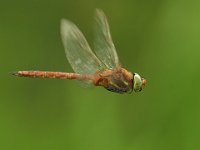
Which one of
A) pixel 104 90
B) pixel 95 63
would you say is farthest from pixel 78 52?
pixel 104 90

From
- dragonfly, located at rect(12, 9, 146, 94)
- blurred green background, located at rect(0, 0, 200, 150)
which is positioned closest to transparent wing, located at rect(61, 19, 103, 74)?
dragonfly, located at rect(12, 9, 146, 94)

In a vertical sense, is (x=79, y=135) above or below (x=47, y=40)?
below

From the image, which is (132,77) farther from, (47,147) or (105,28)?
(47,147)

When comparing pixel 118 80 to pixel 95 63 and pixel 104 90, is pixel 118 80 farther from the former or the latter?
pixel 104 90

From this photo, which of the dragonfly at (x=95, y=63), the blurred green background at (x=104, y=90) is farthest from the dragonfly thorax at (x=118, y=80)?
the blurred green background at (x=104, y=90)

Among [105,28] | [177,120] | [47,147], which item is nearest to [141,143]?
[177,120]

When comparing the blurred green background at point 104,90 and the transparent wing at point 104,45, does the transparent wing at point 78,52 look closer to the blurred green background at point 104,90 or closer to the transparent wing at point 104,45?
the transparent wing at point 104,45

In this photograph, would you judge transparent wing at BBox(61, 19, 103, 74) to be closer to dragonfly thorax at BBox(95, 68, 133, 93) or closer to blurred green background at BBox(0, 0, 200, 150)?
dragonfly thorax at BBox(95, 68, 133, 93)
